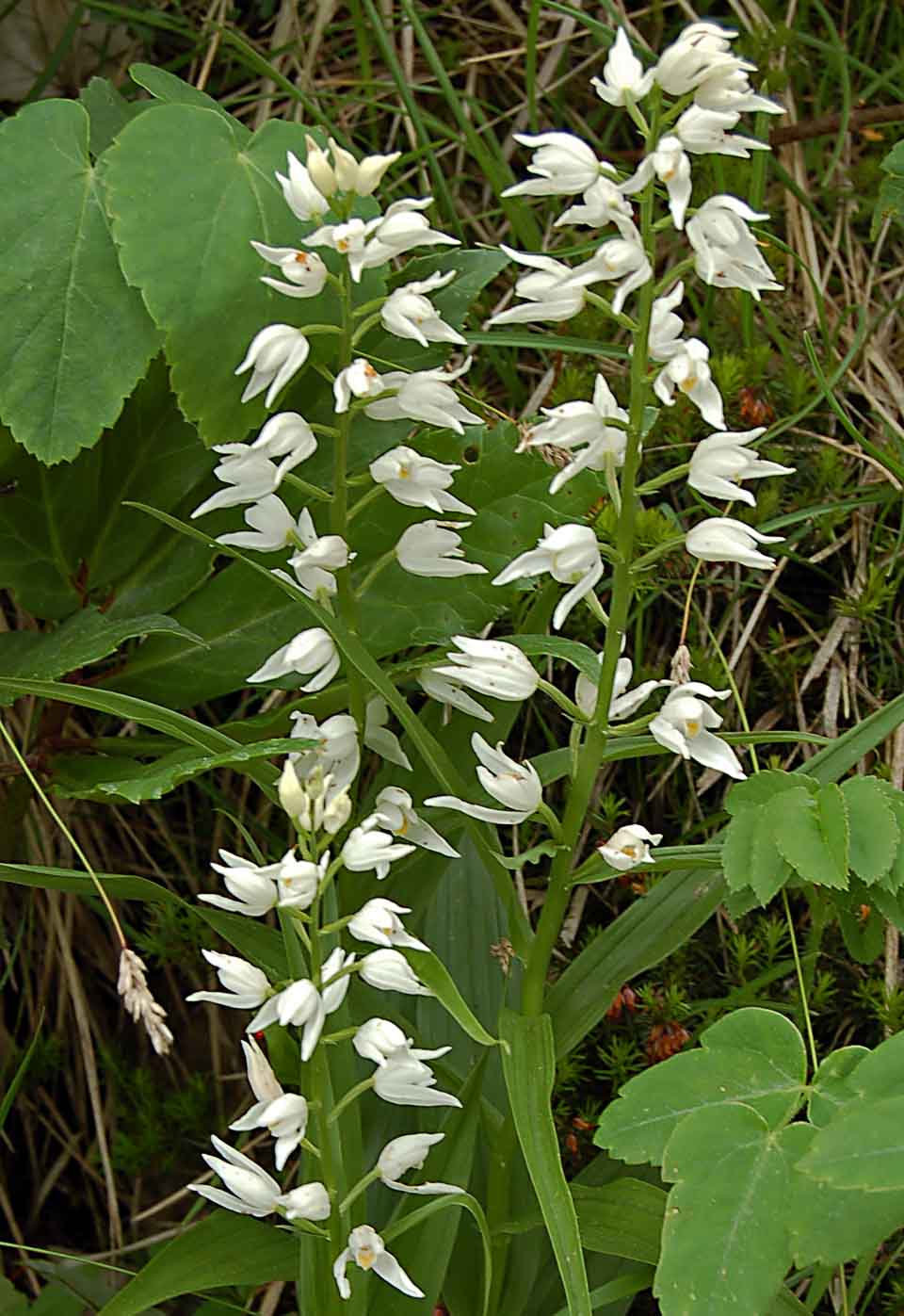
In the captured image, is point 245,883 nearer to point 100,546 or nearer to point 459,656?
point 459,656

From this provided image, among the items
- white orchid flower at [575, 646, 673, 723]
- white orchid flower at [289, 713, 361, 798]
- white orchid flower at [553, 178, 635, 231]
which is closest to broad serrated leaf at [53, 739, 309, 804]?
white orchid flower at [289, 713, 361, 798]

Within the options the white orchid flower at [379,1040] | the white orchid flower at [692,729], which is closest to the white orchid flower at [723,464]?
the white orchid flower at [692,729]

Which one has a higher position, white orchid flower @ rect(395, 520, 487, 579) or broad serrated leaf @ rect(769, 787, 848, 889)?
white orchid flower @ rect(395, 520, 487, 579)

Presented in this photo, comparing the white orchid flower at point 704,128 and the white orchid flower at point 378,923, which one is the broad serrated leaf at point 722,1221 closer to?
the white orchid flower at point 378,923

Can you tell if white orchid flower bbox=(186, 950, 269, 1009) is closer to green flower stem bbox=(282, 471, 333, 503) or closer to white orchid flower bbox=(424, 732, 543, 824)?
white orchid flower bbox=(424, 732, 543, 824)

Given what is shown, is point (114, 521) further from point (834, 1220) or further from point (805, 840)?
point (834, 1220)

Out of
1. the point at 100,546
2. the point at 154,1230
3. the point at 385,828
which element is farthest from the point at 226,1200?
the point at 154,1230
